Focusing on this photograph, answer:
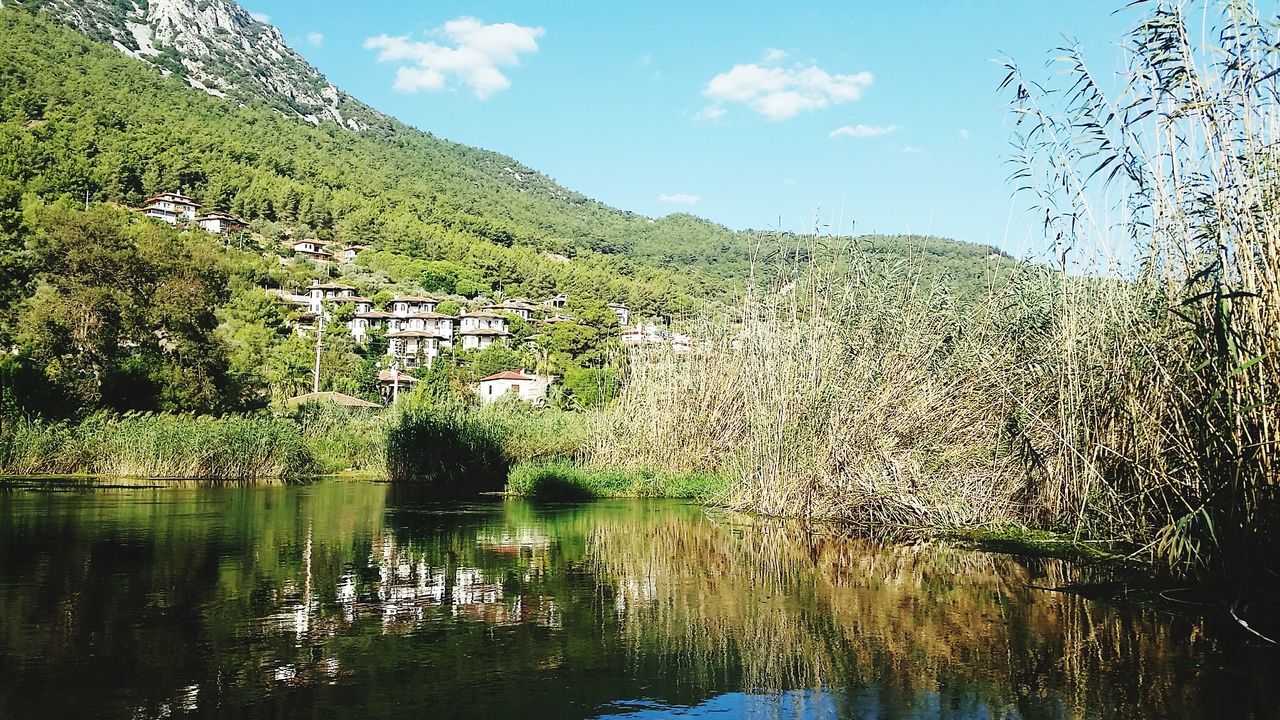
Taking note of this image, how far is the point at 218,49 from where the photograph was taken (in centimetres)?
11612

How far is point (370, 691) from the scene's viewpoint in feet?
14.3

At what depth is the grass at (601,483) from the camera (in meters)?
15.5

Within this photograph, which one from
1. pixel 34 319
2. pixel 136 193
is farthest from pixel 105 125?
pixel 34 319

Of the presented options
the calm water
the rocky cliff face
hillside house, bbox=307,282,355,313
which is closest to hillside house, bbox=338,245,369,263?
hillside house, bbox=307,282,355,313

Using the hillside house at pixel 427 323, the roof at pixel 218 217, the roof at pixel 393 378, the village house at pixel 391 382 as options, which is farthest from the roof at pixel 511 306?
the roof at pixel 393 378

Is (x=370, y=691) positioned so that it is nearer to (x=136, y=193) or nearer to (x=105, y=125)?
(x=136, y=193)

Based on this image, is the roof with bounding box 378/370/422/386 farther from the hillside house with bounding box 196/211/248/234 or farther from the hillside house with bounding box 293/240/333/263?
the hillside house with bounding box 293/240/333/263

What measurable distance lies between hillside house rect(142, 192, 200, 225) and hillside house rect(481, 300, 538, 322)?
19.9m

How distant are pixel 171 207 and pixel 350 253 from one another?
48.5 feet

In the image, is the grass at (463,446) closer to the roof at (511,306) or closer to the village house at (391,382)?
the village house at (391,382)

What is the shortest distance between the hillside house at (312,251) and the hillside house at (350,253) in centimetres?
180

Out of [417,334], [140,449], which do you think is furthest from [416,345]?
[140,449]

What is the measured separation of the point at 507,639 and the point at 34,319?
74.3 ft

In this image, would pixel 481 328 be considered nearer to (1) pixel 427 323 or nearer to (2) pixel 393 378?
(1) pixel 427 323
